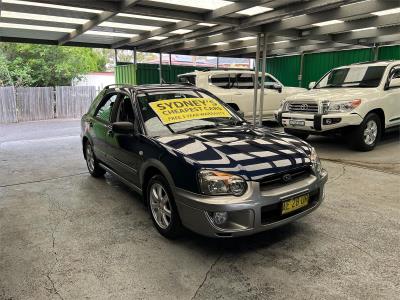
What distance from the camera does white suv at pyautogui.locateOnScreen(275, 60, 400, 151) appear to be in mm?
6312

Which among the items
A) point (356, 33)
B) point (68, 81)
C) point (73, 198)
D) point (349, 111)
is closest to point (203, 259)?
point (73, 198)

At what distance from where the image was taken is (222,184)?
8.79 feet

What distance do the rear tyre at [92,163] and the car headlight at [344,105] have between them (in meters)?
4.43

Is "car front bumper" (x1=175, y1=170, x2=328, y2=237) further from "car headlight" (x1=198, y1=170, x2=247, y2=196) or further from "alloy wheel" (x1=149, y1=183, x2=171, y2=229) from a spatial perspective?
"alloy wheel" (x1=149, y1=183, x2=171, y2=229)

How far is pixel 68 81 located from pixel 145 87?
19339 millimetres

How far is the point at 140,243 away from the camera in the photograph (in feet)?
10.5

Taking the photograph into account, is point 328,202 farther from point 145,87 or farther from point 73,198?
point 73,198

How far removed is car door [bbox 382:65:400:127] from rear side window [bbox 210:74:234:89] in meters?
4.11

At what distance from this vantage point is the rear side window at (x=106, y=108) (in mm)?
4574

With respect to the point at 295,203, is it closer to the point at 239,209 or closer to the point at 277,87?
the point at 239,209

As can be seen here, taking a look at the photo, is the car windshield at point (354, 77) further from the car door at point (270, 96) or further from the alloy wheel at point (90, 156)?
the alloy wheel at point (90, 156)

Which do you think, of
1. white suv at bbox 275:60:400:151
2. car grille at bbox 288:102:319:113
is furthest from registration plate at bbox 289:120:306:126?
car grille at bbox 288:102:319:113

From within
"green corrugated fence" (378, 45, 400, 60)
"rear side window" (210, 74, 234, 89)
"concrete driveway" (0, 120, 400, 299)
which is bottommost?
"concrete driveway" (0, 120, 400, 299)

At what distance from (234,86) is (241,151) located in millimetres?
6974
